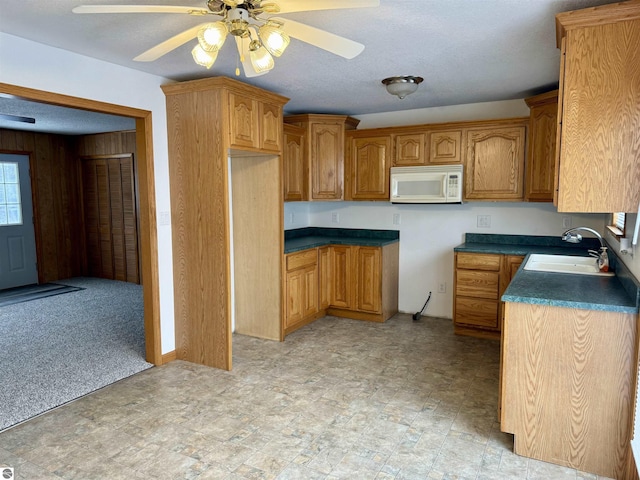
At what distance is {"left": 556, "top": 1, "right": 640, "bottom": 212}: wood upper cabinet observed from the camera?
6.72ft

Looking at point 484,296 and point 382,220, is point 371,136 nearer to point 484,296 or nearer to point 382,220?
point 382,220

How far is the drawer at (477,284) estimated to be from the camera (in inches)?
159

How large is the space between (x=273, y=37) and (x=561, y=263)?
2.95m

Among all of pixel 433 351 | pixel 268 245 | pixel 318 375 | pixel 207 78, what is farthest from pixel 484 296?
pixel 207 78

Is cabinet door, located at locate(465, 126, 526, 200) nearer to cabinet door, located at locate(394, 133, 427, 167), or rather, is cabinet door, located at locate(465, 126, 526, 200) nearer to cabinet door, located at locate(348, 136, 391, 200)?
cabinet door, located at locate(394, 133, 427, 167)

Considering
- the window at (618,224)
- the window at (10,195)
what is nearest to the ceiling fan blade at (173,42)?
the window at (618,224)

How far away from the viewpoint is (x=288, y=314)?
4.20 meters

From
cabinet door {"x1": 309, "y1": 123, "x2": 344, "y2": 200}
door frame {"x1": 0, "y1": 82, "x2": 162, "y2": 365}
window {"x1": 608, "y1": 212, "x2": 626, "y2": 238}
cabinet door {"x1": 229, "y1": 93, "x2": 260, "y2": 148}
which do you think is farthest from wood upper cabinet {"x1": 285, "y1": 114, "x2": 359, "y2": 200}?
window {"x1": 608, "y1": 212, "x2": 626, "y2": 238}

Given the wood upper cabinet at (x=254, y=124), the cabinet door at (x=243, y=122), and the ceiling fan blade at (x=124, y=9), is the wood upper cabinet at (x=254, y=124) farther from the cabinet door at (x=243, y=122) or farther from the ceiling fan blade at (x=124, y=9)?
the ceiling fan blade at (x=124, y=9)

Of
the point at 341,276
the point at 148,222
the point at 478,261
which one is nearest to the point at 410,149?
the point at 478,261

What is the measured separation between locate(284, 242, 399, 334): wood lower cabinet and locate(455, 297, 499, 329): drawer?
80cm

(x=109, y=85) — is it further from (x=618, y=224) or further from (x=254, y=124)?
(x=618, y=224)

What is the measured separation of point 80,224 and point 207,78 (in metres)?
4.99

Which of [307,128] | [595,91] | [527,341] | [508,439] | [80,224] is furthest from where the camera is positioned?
[80,224]
